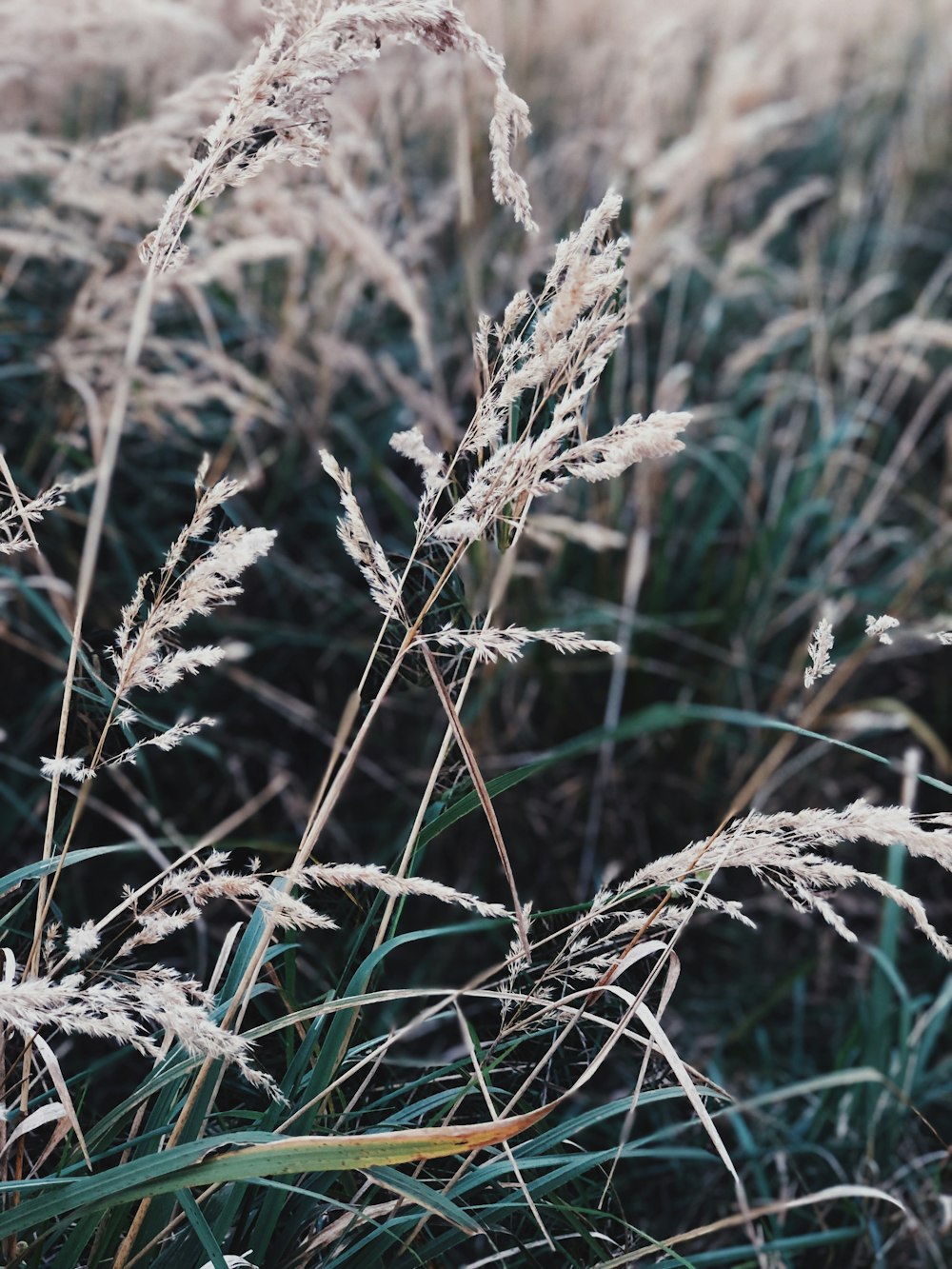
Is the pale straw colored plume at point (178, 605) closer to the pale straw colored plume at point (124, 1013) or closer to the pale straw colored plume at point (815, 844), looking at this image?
the pale straw colored plume at point (124, 1013)

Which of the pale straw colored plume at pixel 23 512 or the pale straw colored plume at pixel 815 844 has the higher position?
the pale straw colored plume at pixel 23 512

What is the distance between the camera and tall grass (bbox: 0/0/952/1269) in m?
0.71

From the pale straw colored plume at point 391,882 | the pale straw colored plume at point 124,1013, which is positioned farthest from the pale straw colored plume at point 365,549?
the pale straw colored plume at point 124,1013

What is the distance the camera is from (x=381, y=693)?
27.5 inches

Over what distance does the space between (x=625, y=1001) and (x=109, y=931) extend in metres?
0.41

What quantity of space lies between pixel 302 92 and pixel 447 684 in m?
0.49

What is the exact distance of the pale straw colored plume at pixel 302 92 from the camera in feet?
2.30

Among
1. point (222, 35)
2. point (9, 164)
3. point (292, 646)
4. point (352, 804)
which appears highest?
point (222, 35)

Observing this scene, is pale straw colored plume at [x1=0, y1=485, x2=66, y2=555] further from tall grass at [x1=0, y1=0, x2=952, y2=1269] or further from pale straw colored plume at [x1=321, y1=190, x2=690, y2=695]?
pale straw colored plume at [x1=321, y1=190, x2=690, y2=695]

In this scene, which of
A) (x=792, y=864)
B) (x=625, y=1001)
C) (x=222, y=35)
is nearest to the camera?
(x=792, y=864)

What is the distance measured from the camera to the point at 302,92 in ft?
2.40

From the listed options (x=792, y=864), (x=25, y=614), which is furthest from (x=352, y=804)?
(x=792, y=864)

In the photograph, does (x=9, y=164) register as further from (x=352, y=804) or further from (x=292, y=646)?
(x=352, y=804)

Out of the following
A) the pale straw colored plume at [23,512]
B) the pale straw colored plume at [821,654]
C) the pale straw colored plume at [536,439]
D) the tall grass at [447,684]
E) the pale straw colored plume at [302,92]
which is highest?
the pale straw colored plume at [302,92]
